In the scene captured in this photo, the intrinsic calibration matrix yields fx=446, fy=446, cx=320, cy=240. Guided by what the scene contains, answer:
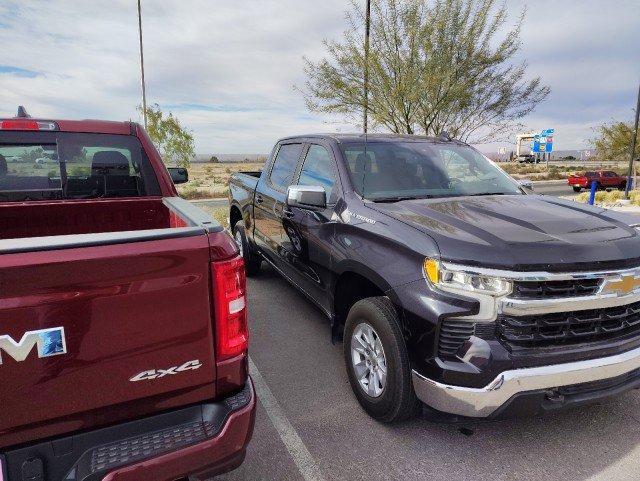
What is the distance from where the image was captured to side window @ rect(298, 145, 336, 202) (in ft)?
12.1

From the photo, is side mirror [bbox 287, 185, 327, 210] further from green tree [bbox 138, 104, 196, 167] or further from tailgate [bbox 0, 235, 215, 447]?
green tree [bbox 138, 104, 196, 167]

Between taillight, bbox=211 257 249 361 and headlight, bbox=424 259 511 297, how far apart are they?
1068mm

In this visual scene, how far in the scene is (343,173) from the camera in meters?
3.55

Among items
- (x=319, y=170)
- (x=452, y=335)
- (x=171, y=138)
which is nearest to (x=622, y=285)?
(x=452, y=335)

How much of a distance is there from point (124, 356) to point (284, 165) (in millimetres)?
3545

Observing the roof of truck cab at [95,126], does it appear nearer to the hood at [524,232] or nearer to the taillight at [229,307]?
the hood at [524,232]

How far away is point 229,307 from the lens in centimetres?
173

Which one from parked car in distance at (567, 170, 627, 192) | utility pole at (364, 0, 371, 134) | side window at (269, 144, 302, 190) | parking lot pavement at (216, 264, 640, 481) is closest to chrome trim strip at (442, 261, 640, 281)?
parking lot pavement at (216, 264, 640, 481)

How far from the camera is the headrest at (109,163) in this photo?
11.5ft

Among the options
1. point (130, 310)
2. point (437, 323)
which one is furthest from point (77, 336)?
point (437, 323)

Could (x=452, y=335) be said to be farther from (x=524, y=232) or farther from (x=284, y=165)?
(x=284, y=165)

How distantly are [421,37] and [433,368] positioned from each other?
11.5 meters

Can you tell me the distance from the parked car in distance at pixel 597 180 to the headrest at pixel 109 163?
87.1 feet

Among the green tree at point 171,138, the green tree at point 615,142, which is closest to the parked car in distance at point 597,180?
the green tree at point 615,142
